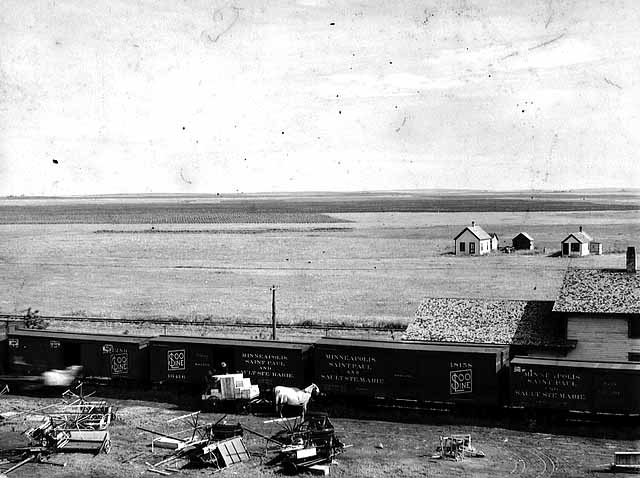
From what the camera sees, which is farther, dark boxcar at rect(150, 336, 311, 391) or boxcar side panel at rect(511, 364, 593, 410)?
dark boxcar at rect(150, 336, 311, 391)

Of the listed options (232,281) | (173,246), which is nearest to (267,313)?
(232,281)

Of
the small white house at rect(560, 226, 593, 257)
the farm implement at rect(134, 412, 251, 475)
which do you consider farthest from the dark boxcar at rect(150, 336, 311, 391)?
the small white house at rect(560, 226, 593, 257)

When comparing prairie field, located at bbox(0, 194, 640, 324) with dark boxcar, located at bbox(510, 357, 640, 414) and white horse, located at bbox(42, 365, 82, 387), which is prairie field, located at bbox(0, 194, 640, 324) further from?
dark boxcar, located at bbox(510, 357, 640, 414)

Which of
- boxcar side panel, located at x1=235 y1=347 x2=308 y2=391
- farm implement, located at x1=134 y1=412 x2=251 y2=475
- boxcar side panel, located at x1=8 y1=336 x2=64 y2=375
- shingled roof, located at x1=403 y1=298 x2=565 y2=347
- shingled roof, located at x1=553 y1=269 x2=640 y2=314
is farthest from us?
shingled roof, located at x1=403 y1=298 x2=565 y2=347

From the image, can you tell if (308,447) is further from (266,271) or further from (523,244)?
(523,244)

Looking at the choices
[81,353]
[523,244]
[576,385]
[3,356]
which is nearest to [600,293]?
[576,385]

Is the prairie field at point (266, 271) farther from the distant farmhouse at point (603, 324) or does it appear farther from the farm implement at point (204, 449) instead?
the farm implement at point (204, 449)
